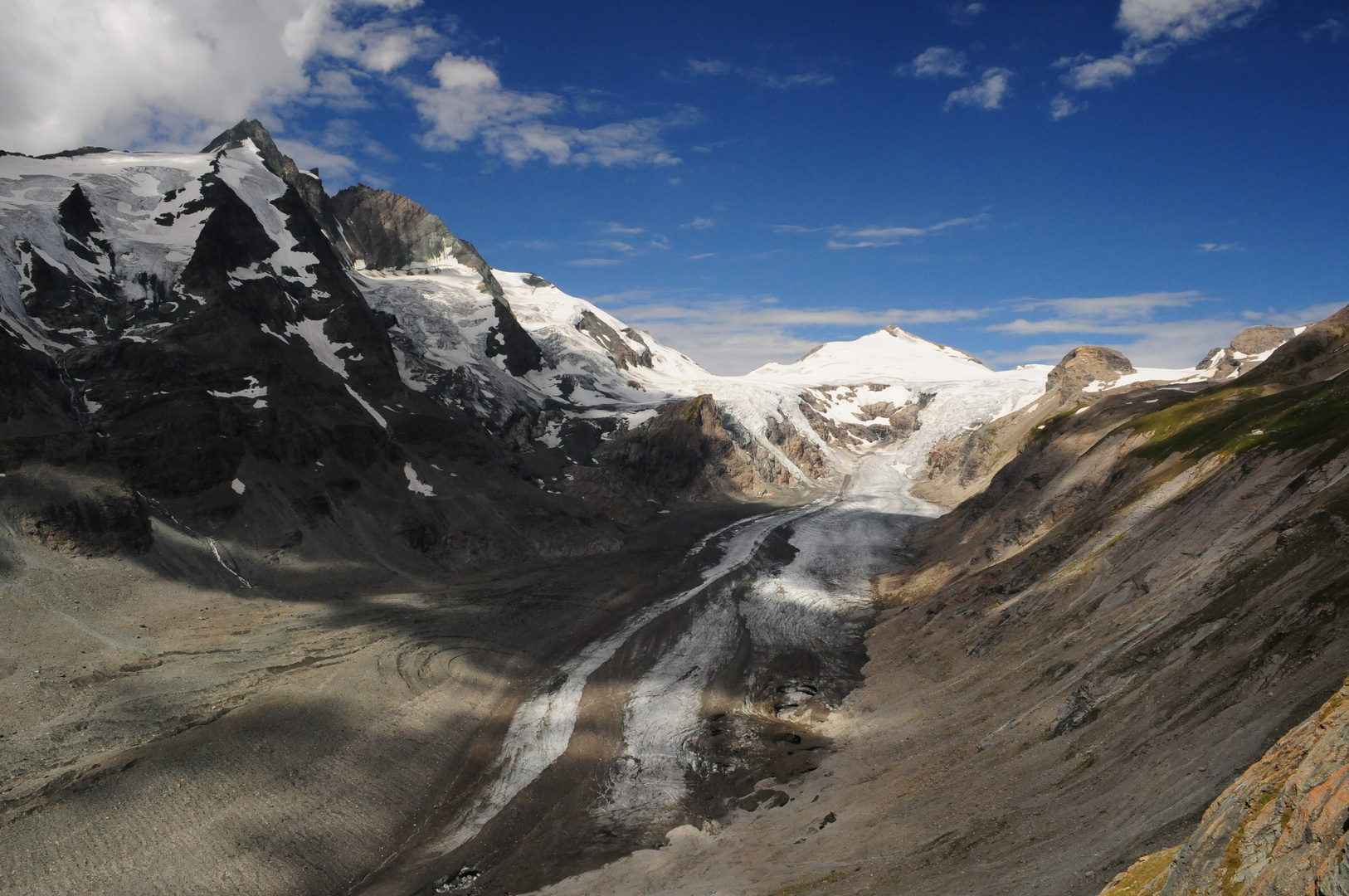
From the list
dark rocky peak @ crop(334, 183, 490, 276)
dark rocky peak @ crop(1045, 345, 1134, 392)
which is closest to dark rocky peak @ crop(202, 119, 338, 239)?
dark rocky peak @ crop(334, 183, 490, 276)

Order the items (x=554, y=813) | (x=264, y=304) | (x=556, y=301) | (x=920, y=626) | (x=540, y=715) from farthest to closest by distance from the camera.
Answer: (x=556, y=301) < (x=264, y=304) < (x=920, y=626) < (x=540, y=715) < (x=554, y=813)

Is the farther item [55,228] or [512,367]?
[512,367]

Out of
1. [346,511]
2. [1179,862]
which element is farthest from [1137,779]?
[346,511]

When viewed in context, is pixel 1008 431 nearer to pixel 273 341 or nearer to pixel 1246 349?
pixel 1246 349

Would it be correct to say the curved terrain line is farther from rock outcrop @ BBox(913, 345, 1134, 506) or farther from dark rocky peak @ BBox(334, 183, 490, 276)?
dark rocky peak @ BBox(334, 183, 490, 276)

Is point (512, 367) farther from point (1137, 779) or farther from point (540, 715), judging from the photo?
point (1137, 779)

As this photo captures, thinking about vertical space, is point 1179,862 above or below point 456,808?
above
